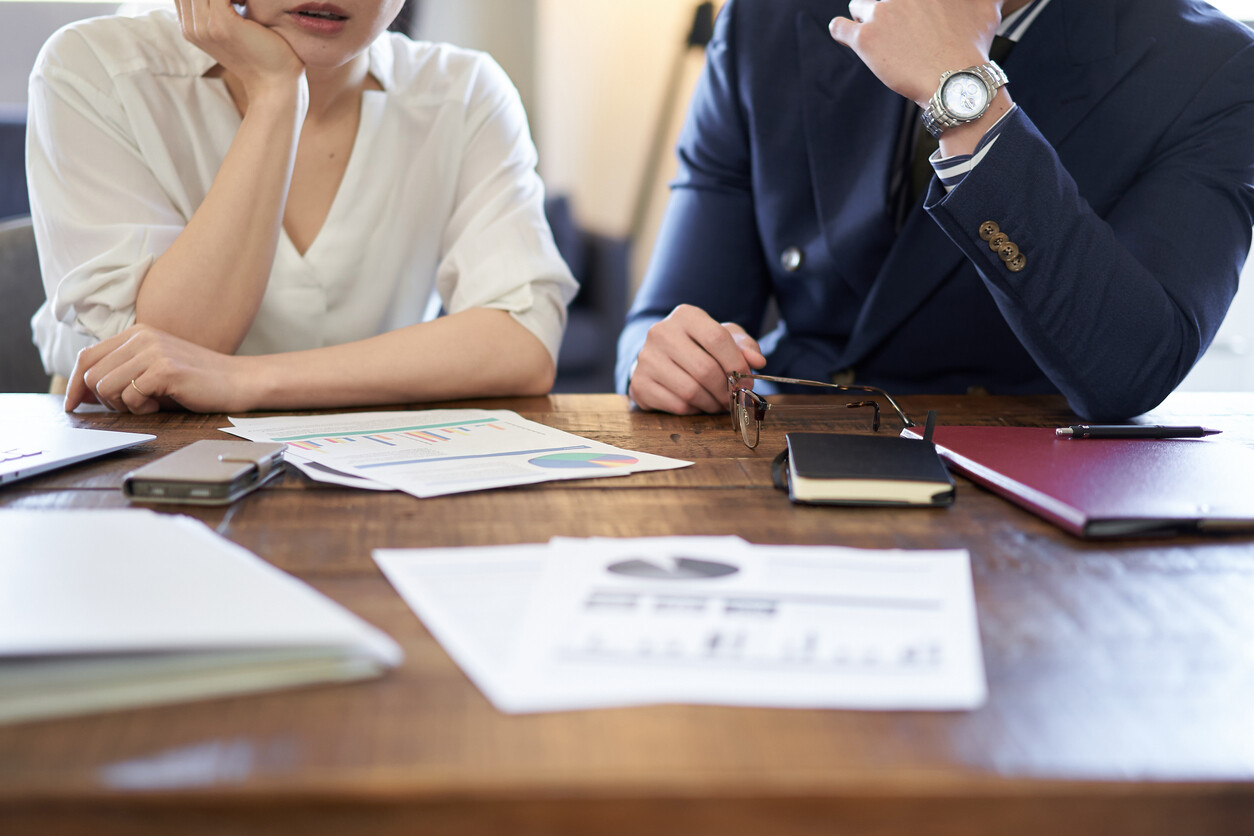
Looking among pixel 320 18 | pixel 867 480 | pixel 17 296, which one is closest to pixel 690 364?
pixel 867 480

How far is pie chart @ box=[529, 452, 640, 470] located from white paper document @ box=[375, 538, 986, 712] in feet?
0.64

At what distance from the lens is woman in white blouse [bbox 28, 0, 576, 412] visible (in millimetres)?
1006

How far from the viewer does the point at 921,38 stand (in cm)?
97

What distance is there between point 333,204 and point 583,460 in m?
0.71

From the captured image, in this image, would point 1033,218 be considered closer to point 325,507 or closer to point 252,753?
point 325,507

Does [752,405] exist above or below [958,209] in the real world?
below

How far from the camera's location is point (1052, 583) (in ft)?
1.70

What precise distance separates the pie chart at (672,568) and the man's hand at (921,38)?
0.65 m

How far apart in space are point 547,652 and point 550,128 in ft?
12.7

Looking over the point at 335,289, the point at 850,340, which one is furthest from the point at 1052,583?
the point at 335,289

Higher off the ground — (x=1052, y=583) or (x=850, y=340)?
(x=1052, y=583)

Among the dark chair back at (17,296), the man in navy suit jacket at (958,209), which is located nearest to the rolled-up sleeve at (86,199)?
the dark chair back at (17,296)

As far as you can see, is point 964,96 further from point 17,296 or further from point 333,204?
point 17,296

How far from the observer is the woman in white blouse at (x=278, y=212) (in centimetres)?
101
